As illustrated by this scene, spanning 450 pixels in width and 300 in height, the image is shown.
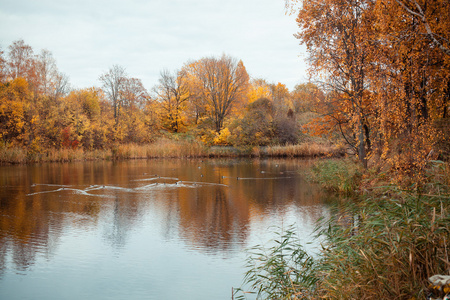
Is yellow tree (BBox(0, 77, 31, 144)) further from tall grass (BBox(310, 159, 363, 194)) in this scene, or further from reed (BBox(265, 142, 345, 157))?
tall grass (BBox(310, 159, 363, 194))

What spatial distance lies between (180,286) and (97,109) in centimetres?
3610

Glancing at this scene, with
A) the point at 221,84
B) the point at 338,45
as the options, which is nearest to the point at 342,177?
the point at 338,45

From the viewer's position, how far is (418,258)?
3.80 metres

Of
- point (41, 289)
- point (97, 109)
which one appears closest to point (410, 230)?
point (41, 289)

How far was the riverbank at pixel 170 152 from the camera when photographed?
2944 cm

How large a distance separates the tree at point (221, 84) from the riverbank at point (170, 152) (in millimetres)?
4236

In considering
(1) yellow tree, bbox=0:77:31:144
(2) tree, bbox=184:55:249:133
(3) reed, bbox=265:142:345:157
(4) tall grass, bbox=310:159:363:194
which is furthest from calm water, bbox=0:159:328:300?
(2) tree, bbox=184:55:249:133

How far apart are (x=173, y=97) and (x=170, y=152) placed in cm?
1309

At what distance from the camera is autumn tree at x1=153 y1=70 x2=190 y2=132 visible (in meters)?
44.9

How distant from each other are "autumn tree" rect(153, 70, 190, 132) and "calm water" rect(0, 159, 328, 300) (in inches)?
1144

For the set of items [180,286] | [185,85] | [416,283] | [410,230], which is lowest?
[180,286]

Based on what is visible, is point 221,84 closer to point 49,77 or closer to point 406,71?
point 49,77

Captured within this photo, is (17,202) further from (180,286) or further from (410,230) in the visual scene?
(410,230)

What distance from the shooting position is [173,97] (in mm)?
45406
